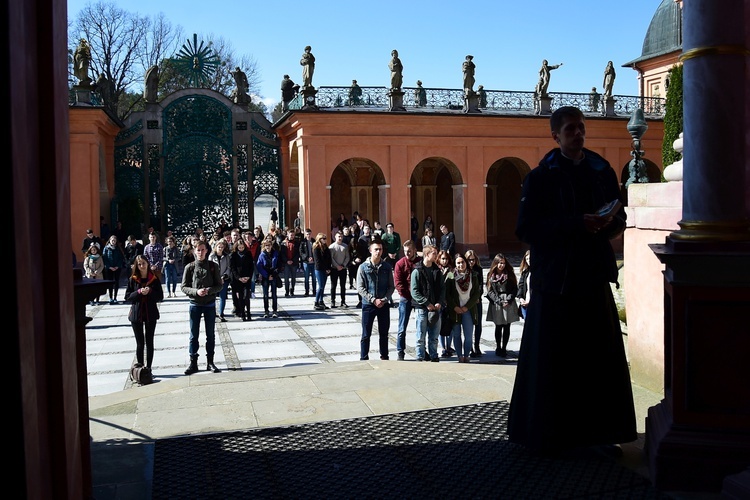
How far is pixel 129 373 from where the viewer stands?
10352mm

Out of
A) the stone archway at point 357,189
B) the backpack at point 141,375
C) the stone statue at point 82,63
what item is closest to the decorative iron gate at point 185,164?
the stone statue at point 82,63

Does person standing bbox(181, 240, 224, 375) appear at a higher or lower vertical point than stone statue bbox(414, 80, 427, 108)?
lower

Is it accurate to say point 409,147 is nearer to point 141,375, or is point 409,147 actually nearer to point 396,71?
point 396,71

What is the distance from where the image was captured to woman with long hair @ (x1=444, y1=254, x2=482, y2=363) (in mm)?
10570

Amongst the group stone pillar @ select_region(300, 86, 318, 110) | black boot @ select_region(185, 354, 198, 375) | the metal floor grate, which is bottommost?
black boot @ select_region(185, 354, 198, 375)

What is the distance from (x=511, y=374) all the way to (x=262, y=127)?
22.7 m

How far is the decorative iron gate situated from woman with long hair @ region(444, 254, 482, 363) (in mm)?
17527

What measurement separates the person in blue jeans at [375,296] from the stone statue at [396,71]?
16638 mm

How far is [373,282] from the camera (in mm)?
10711

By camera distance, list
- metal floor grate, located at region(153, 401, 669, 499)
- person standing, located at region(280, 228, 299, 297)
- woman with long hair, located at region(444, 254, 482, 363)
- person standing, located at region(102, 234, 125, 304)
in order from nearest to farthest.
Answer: metal floor grate, located at region(153, 401, 669, 499) < woman with long hair, located at region(444, 254, 482, 363) < person standing, located at region(102, 234, 125, 304) < person standing, located at region(280, 228, 299, 297)

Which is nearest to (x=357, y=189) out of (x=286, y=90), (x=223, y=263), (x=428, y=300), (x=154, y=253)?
(x=286, y=90)

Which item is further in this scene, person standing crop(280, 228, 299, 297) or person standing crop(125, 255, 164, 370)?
person standing crop(280, 228, 299, 297)

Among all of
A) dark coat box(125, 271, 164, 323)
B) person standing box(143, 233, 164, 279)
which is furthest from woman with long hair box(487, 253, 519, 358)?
person standing box(143, 233, 164, 279)

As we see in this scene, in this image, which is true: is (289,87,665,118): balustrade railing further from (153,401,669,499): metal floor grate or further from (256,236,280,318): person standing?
(153,401,669,499): metal floor grate
